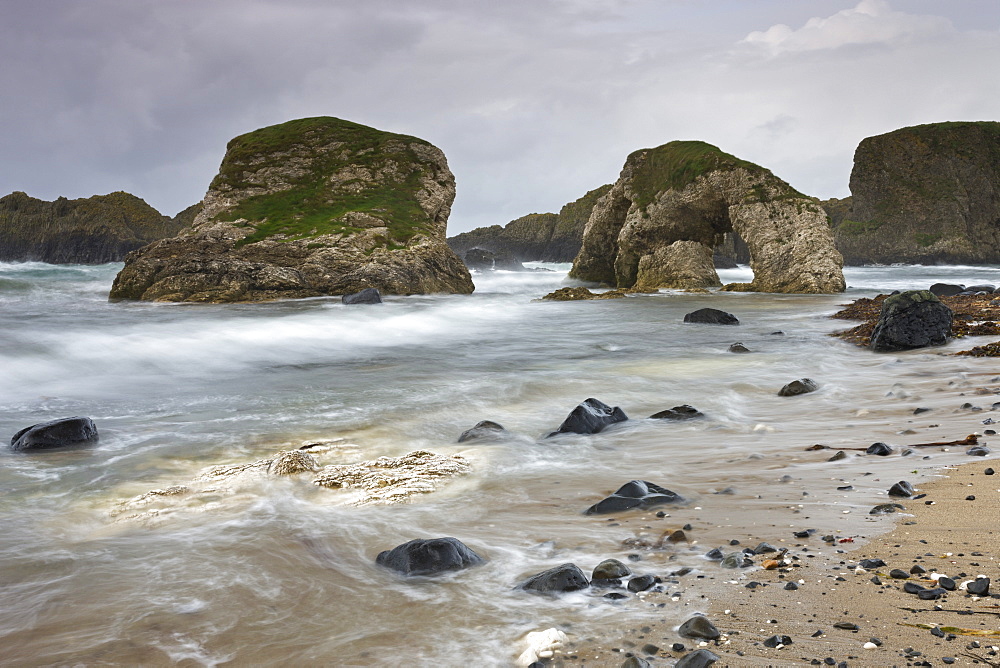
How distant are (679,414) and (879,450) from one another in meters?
2.17

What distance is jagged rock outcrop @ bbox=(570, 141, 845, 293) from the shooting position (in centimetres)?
2806

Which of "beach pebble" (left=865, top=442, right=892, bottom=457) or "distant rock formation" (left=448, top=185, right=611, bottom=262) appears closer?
"beach pebble" (left=865, top=442, right=892, bottom=457)

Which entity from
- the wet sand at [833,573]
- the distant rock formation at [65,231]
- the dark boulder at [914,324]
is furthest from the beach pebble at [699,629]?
the distant rock formation at [65,231]

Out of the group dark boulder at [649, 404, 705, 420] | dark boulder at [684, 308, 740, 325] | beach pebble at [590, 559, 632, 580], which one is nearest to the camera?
beach pebble at [590, 559, 632, 580]

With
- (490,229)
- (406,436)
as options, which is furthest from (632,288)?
(490,229)

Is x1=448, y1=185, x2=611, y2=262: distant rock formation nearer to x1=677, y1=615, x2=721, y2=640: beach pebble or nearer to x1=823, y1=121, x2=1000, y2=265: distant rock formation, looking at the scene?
x1=823, y1=121, x2=1000, y2=265: distant rock formation

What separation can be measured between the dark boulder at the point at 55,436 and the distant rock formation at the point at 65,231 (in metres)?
89.6

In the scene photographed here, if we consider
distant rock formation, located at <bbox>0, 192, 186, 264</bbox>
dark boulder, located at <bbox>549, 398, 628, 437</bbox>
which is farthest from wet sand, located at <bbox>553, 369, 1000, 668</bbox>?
distant rock formation, located at <bbox>0, 192, 186, 264</bbox>

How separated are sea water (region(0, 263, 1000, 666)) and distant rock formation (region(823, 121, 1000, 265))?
78.3 metres

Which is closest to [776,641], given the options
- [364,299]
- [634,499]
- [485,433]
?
[634,499]

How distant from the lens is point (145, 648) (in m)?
2.55

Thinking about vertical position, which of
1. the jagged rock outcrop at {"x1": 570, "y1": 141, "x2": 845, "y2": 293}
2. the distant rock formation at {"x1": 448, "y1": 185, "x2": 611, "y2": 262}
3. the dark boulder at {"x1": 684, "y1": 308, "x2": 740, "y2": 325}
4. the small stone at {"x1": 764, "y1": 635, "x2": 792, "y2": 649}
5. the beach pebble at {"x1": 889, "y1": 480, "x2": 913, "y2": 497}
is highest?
the distant rock formation at {"x1": 448, "y1": 185, "x2": 611, "y2": 262}

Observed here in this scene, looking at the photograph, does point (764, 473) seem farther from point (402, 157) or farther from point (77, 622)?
point (402, 157)

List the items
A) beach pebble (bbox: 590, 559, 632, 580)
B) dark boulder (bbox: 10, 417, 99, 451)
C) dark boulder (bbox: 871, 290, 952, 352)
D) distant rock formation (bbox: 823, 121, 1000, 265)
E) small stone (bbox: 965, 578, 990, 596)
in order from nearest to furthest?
small stone (bbox: 965, 578, 990, 596) → beach pebble (bbox: 590, 559, 632, 580) → dark boulder (bbox: 10, 417, 99, 451) → dark boulder (bbox: 871, 290, 952, 352) → distant rock formation (bbox: 823, 121, 1000, 265)
